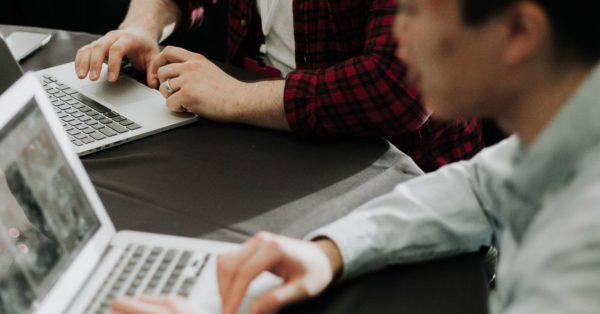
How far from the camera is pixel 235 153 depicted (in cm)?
100

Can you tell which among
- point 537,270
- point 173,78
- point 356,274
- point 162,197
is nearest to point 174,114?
point 173,78

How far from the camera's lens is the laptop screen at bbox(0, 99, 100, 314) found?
0.69 m

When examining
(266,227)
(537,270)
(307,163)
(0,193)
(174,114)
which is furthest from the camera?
(174,114)

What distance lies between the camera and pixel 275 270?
729mm

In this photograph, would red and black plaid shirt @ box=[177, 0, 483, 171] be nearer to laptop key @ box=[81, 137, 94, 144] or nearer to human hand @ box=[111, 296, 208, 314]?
laptop key @ box=[81, 137, 94, 144]

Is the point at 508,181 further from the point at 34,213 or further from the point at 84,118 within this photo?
the point at 84,118

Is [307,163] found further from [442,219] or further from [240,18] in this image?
[240,18]

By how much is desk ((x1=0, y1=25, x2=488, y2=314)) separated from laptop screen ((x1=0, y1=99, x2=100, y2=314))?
0.10m

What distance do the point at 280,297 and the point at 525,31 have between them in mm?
344

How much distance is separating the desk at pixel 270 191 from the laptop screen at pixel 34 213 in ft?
0.33

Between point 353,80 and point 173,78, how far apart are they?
0.30 metres

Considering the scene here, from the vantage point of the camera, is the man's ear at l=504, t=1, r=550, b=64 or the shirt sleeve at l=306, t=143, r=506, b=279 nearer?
the man's ear at l=504, t=1, r=550, b=64

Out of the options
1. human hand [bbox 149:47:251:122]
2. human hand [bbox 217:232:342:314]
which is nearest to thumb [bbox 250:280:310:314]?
human hand [bbox 217:232:342:314]

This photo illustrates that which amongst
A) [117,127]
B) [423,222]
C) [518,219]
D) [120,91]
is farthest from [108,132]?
[518,219]
